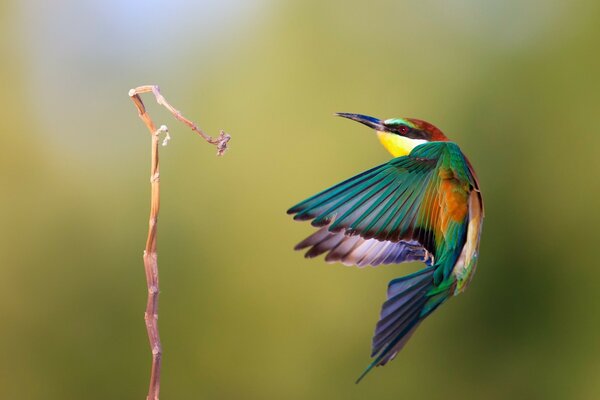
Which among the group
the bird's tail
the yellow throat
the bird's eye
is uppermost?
the bird's eye

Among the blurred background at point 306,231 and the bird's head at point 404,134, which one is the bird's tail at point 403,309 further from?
the blurred background at point 306,231

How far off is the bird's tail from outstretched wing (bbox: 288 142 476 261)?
3 centimetres

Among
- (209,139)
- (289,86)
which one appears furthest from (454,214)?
(289,86)

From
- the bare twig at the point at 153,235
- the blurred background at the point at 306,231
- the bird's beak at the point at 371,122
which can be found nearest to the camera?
the bare twig at the point at 153,235

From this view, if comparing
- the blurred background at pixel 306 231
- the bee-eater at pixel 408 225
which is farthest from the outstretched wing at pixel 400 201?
the blurred background at pixel 306 231

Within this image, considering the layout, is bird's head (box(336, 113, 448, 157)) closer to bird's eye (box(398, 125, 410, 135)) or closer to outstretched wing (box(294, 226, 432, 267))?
bird's eye (box(398, 125, 410, 135))

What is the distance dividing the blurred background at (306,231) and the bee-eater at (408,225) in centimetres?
171

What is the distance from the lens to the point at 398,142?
651mm

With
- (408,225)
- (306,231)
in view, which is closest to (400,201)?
(408,225)

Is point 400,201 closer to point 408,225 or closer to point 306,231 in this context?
point 408,225

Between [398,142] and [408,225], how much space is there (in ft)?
0.52

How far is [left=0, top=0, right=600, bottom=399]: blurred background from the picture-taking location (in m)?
2.39

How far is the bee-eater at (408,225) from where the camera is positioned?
1.49 feet

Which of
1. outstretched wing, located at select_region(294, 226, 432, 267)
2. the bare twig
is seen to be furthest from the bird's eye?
the bare twig
